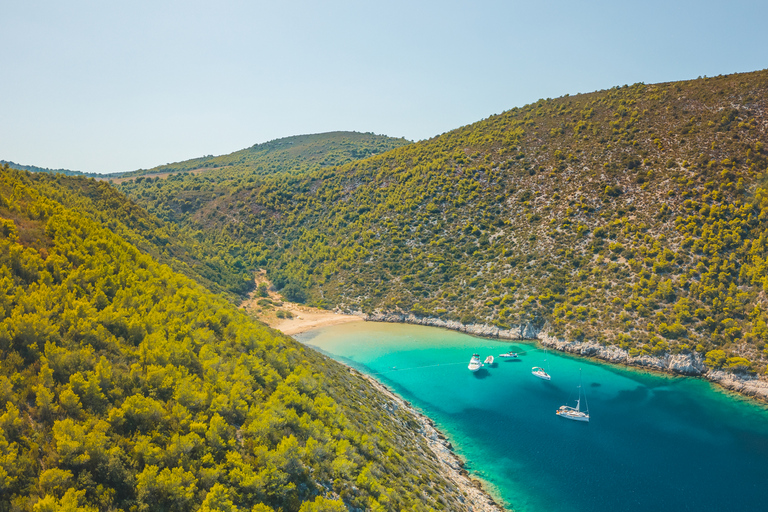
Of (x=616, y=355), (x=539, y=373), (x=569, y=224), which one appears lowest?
(x=539, y=373)

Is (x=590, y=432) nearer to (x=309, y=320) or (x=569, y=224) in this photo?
(x=569, y=224)

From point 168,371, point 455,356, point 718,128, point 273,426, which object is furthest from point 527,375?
point 718,128

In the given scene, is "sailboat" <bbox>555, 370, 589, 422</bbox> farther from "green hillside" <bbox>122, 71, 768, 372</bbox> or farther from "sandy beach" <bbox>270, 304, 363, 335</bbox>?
"sandy beach" <bbox>270, 304, 363, 335</bbox>

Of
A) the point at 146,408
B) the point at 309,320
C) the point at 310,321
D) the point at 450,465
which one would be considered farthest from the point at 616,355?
the point at 146,408

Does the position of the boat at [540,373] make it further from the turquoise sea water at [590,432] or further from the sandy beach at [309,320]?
the sandy beach at [309,320]

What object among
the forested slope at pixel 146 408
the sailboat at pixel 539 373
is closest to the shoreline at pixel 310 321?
the sailboat at pixel 539 373
